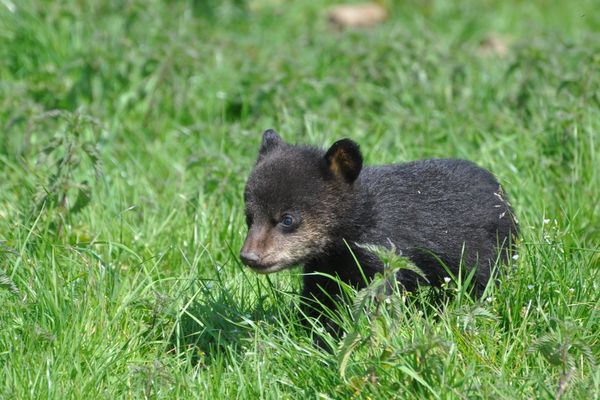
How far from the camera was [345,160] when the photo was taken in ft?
16.2

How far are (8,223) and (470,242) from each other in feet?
9.16

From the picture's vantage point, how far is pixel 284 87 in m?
7.62

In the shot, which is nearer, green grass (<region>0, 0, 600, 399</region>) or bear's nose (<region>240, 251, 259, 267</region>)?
green grass (<region>0, 0, 600, 399</region>)

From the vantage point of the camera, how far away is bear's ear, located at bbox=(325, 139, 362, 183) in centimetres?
488

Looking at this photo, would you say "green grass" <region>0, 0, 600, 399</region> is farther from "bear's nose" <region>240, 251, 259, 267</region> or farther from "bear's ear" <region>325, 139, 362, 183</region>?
"bear's ear" <region>325, 139, 362, 183</region>

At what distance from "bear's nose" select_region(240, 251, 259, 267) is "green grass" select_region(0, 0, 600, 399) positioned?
0.91ft

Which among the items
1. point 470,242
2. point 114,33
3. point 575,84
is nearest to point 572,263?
point 470,242

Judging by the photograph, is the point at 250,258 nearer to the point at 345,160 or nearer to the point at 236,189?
the point at 345,160

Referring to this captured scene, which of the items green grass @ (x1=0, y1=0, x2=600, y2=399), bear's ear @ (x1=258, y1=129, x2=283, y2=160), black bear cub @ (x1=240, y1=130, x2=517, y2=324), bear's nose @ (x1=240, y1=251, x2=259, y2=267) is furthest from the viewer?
bear's ear @ (x1=258, y1=129, x2=283, y2=160)

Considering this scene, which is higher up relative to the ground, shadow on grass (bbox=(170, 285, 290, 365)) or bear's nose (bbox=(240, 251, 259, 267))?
bear's nose (bbox=(240, 251, 259, 267))

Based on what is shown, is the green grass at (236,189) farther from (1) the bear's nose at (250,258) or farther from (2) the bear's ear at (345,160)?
(2) the bear's ear at (345,160)

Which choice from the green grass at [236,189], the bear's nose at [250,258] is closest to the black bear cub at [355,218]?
the bear's nose at [250,258]

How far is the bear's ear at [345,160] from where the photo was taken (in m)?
4.88

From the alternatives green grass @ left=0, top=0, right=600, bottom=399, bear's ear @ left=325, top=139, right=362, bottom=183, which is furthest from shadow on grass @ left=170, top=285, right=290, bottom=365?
bear's ear @ left=325, top=139, right=362, bottom=183
